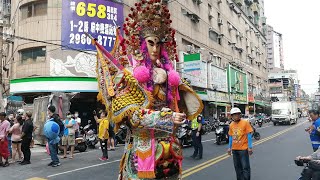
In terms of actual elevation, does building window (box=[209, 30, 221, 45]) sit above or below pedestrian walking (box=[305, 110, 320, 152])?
above

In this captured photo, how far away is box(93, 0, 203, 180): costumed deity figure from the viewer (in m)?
2.70

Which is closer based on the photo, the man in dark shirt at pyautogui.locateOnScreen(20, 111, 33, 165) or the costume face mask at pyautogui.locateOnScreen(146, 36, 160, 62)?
the costume face mask at pyautogui.locateOnScreen(146, 36, 160, 62)

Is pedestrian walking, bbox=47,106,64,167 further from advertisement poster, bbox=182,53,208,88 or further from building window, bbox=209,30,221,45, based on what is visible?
building window, bbox=209,30,221,45

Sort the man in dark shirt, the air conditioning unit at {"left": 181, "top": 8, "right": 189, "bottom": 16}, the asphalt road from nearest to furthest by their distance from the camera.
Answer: the asphalt road, the man in dark shirt, the air conditioning unit at {"left": 181, "top": 8, "right": 189, "bottom": 16}

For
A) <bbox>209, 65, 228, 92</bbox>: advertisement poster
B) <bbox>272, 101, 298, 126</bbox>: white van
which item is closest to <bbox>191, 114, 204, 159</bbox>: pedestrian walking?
<bbox>209, 65, 228, 92</bbox>: advertisement poster

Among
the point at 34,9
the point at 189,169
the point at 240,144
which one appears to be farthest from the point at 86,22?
the point at 240,144

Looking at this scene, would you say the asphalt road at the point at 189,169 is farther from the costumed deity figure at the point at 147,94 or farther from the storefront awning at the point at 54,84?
the storefront awning at the point at 54,84

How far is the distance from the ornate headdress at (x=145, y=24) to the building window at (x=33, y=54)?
59.9ft

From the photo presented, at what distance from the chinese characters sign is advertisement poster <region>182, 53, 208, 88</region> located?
8.63 meters

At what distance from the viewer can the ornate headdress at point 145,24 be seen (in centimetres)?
302

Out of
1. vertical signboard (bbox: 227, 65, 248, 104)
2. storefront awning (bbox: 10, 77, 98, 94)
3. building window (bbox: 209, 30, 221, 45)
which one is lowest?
storefront awning (bbox: 10, 77, 98, 94)

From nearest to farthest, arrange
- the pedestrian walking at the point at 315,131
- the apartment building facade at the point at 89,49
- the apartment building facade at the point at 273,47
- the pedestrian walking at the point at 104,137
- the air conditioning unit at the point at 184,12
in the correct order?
1. the pedestrian walking at the point at 315,131
2. the pedestrian walking at the point at 104,137
3. the apartment building facade at the point at 89,49
4. the air conditioning unit at the point at 184,12
5. the apartment building facade at the point at 273,47

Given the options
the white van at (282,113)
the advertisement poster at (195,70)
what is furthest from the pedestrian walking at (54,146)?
the white van at (282,113)

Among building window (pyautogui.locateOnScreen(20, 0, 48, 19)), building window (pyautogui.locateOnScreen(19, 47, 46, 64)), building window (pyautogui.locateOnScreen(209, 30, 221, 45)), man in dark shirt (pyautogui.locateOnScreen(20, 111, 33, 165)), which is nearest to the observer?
man in dark shirt (pyautogui.locateOnScreen(20, 111, 33, 165))
